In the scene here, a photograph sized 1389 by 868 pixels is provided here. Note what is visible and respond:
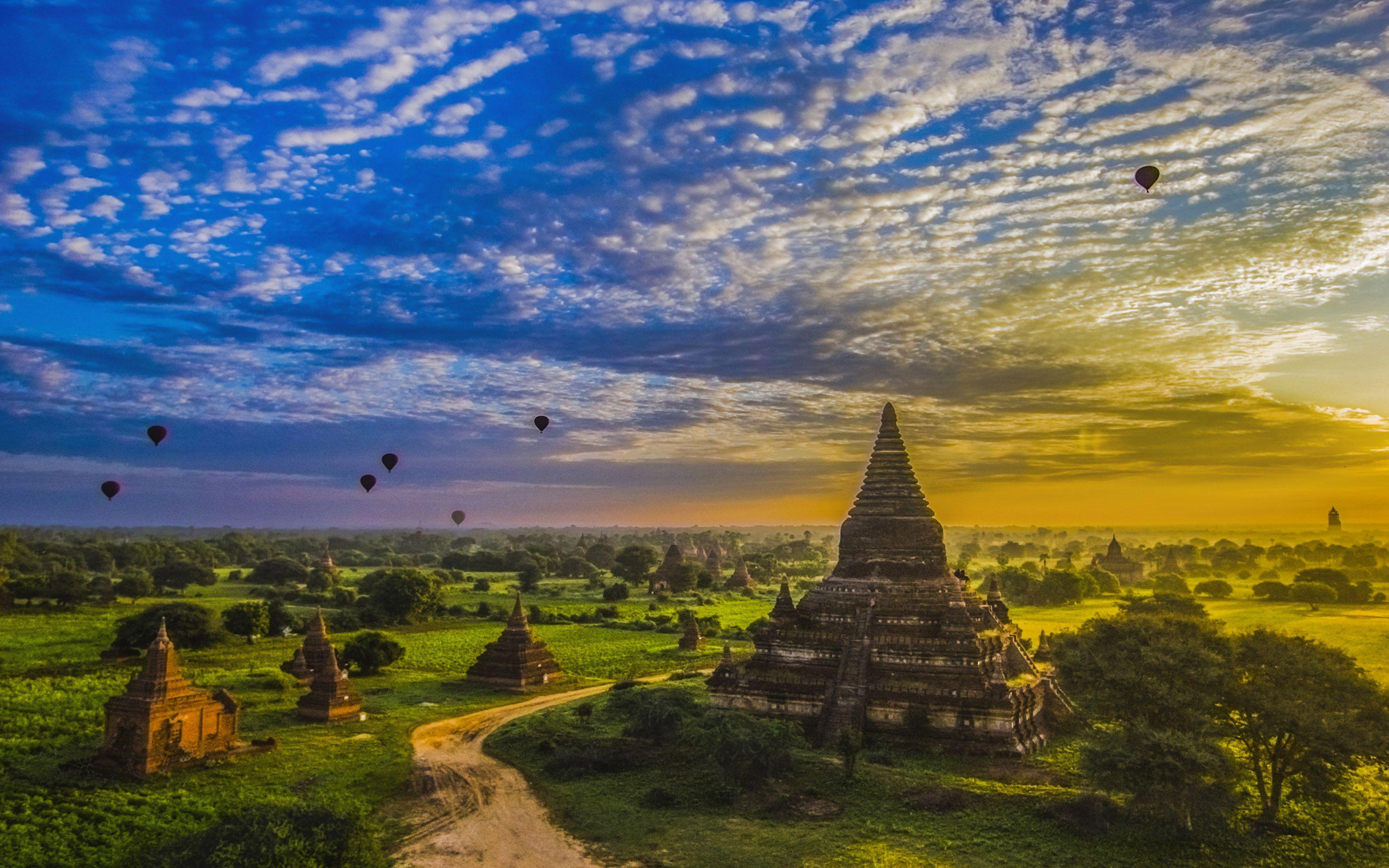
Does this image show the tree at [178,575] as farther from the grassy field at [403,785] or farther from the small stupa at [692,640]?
the small stupa at [692,640]

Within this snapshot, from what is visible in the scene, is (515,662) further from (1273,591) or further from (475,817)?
(1273,591)

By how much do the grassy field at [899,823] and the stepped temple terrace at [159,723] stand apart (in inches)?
464

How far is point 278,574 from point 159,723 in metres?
80.5

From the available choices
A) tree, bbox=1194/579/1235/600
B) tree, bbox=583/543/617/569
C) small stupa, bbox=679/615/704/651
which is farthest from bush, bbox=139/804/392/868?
tree, bbox=583/543/617/569

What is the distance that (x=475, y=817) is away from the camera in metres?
25.5

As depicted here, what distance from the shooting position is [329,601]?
87.5 meters

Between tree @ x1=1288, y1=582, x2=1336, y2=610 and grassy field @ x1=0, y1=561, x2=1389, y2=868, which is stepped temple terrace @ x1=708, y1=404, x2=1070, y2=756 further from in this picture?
tree @ x1=1288, y1=582, x2=1336, y2=610

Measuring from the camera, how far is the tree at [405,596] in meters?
74.1

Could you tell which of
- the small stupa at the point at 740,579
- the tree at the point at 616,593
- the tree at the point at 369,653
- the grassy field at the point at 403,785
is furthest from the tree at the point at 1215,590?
the tree at the point at 369,653

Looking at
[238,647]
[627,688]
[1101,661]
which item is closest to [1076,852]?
[1101,661]

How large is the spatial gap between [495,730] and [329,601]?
58.6 meters

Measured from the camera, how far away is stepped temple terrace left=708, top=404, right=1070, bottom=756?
3083 centimetres

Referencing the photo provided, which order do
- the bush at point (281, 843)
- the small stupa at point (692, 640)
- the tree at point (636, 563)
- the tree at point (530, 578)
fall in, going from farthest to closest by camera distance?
the tree at point (636, 563), the tree at point (530, 578), the small stupa at point (692, 640), the bush at point (281, 843)

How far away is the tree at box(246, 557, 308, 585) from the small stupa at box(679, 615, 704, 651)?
6208cm
